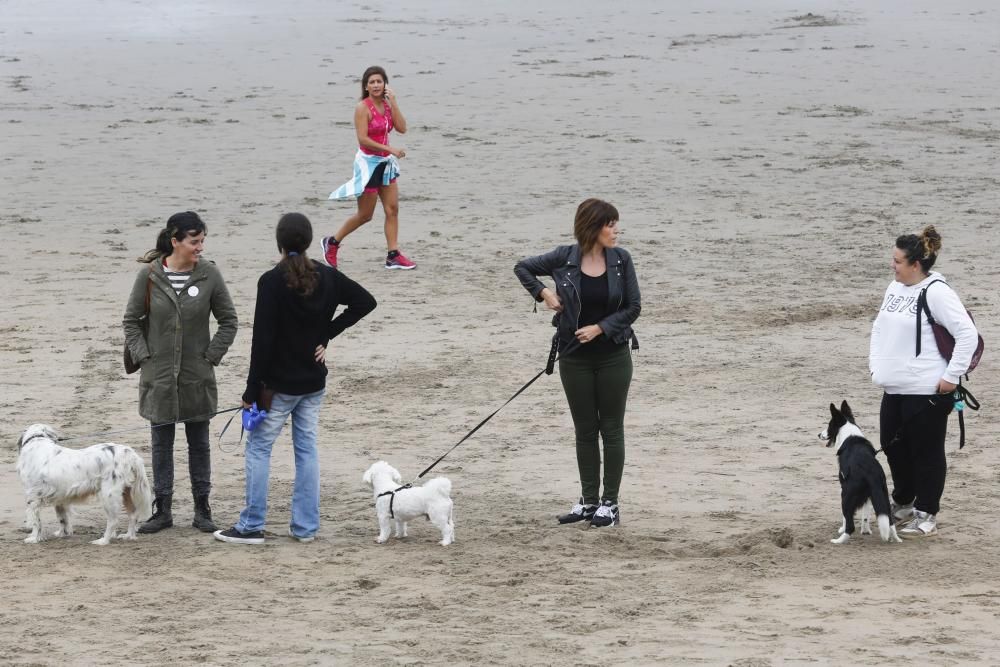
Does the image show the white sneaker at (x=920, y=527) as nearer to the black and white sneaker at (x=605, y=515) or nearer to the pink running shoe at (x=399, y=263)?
the black and white sneaker at (x=605, y=515)

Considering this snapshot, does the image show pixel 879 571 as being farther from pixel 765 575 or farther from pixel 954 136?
pixel 954 136

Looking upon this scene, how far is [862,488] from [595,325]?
1.62m

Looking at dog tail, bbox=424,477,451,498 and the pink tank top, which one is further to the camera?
the pink tank top

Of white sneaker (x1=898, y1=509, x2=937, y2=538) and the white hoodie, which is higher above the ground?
the white hoodie

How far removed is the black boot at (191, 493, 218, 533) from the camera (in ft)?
25.1

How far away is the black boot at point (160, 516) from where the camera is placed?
7.64 metres

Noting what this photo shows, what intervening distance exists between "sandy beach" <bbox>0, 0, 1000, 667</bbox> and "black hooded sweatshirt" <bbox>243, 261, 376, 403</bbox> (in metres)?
0.92

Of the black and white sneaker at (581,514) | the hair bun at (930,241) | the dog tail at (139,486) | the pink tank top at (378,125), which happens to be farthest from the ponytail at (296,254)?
the pink tank top at (378,125)

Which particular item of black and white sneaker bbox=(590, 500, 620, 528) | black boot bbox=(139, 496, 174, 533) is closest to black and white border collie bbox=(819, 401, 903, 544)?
black and white sneaker bbox=(590, 500, 620, 528)

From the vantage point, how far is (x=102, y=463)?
7367 millimetres

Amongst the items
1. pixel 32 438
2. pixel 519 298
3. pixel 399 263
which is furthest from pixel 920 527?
pixel 399 263

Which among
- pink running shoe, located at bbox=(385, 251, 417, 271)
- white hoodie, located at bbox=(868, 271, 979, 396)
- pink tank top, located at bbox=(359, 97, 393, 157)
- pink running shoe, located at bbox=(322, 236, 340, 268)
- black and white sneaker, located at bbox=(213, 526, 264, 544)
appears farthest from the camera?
pink running shoe, located at bbox=(385, 251, 417, 271)

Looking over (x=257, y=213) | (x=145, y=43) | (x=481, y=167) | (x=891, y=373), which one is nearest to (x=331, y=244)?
(x=257, y=213)

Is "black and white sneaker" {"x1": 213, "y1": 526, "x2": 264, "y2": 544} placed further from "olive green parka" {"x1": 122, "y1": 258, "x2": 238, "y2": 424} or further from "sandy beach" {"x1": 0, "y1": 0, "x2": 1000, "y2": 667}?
"olive green parka" {"x1": 122, "y1": 258, "x2": 238, "y2": 424}
